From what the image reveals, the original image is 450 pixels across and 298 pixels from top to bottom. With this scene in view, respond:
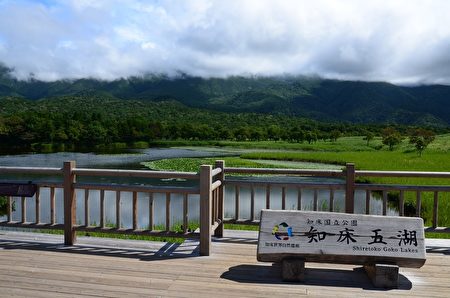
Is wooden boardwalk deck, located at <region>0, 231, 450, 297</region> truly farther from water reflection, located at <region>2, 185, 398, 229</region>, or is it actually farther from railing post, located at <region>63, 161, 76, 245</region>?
water reflection, located at <region>2, 185, 398, 229</region>

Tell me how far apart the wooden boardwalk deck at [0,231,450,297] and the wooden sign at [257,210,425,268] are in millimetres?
328

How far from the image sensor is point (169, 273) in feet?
17.5

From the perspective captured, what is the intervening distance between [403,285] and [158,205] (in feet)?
45.6

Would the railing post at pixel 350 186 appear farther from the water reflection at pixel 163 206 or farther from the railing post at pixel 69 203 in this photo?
the water reflection at pixel 163 206

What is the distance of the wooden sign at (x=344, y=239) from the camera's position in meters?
5.00

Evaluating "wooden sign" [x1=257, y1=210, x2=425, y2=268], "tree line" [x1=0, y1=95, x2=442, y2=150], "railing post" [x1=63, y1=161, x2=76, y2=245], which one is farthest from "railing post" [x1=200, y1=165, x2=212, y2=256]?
"tree line" [x1=0, y1=95, x2=442, y2=150]

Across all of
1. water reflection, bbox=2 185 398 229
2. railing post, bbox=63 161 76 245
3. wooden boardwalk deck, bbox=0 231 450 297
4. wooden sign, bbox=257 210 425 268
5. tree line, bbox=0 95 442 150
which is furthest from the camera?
tree line, bbox=0 95 442 150

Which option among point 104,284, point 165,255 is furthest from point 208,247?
point 104,284

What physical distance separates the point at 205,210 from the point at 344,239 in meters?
2.02

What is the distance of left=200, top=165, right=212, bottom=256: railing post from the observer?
19.9 ft

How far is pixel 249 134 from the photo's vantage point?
102 m

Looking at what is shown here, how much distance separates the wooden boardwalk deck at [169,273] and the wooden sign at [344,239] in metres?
0.33

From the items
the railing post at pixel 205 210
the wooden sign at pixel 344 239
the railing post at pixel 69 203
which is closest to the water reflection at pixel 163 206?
the railing post at pixel 69 203

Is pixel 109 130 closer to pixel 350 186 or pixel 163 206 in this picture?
pixel 163 206
